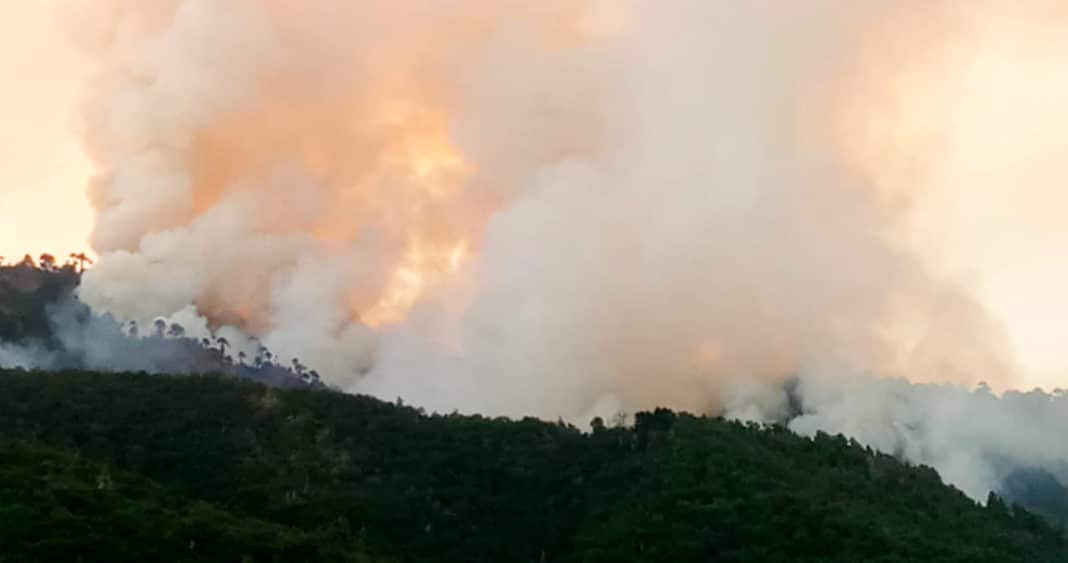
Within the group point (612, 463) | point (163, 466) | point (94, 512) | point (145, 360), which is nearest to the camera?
point (94, 512)

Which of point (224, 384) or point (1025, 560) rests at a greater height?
point (224, 384)

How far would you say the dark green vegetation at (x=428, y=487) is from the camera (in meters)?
67.1

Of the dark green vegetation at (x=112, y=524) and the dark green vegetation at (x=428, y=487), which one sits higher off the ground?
the dark green vegetation at (x=428, y=487)

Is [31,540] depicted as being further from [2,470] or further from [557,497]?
[557,497]

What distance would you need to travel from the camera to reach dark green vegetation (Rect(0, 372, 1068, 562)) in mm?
67125

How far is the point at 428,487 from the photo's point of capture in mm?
85312

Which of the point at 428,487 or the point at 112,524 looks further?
the point at 428,487

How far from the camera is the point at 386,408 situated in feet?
341

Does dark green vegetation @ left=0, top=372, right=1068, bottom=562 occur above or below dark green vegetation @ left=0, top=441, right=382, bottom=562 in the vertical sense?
above

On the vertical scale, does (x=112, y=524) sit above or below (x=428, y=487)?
below

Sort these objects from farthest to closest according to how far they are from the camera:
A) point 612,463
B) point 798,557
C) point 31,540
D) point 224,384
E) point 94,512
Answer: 1. point 224,384
2. point 612,463
3. point 798,557
4. point 94,512
5. point 31,540

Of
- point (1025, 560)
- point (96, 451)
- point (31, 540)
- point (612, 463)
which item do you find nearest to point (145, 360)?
point (96, 451)

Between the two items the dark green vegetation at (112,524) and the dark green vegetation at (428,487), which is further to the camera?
the dark green vegetation at (428,487)

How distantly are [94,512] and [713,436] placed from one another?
51.4 metres
